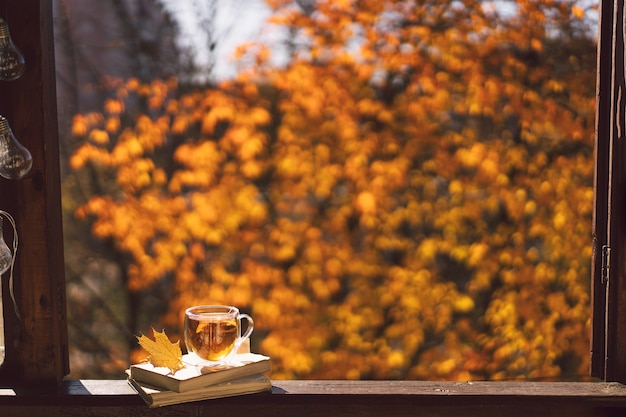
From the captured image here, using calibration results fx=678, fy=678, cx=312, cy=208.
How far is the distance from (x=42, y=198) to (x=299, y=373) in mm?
2189

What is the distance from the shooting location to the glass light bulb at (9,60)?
53.5 inches

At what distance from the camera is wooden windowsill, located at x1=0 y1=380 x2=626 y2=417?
147 centimetres

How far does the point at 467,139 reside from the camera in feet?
11.0

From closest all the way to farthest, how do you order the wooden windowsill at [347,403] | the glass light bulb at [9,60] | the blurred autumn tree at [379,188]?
1. the glass light bulb at [9,60]
2. the wooden windowsill at [347,403]
3. the blurred autumn tree at [379,188]

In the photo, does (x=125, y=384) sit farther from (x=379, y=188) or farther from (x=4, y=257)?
(x=379, y=188)

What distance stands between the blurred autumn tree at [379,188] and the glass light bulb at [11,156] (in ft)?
6.44

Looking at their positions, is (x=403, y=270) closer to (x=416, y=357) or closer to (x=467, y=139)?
(x=416, y=357)

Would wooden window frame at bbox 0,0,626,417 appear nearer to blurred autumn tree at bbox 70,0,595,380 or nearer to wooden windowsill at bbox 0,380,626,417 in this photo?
wooden windowsill at bbox 0,380,626,417

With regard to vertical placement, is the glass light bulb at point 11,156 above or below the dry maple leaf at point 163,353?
above

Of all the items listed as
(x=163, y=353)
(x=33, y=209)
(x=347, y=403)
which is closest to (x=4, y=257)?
(x=33, y=209)

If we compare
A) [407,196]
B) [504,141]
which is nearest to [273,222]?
[407,196]

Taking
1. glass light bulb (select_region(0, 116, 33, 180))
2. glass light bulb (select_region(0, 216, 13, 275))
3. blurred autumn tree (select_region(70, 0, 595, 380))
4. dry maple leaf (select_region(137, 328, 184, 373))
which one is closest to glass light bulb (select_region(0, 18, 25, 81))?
glass light bulb (select_region(0, 116, 33, 180))

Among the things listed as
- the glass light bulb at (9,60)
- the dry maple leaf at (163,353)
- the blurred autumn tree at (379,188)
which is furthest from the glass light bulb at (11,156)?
the blurred autumn tree at (379,188)

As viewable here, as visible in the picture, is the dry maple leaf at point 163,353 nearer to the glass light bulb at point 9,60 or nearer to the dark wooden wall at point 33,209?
the dark wooden wall at point 33,209
